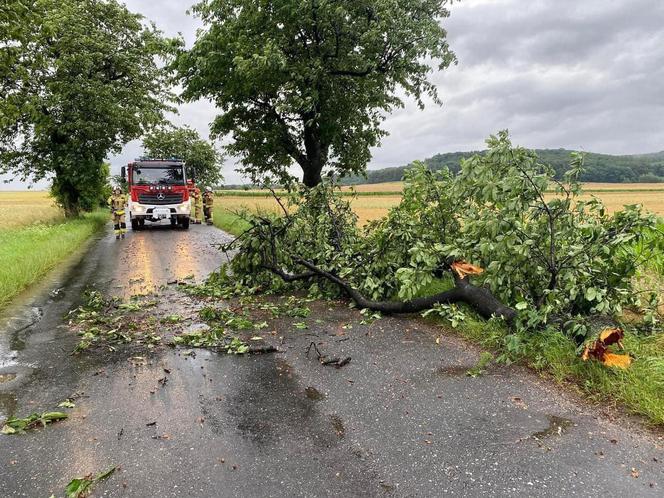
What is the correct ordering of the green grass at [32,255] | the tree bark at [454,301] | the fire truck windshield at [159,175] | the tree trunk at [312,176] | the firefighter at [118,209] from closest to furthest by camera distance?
1. the tree bark at [454,301]
2. the green grass at [32,255]
3. the tree trunk at [312,176]
4. the firefighter at [118,209]
5. the fire truck windshield at [159,175]

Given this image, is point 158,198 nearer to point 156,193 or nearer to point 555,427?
point 156,193

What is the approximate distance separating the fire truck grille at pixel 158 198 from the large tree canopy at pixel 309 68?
4338mm

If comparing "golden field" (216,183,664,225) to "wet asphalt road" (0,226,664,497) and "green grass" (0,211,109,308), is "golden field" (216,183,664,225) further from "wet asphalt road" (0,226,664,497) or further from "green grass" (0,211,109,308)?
"green grass" (0,211,109,308)

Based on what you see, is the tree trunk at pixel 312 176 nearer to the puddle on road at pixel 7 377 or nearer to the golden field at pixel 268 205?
the golden field at pixel 268 205

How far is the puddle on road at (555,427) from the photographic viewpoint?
11.2 feet

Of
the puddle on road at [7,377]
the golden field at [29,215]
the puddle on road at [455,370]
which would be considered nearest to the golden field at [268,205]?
the golden field at [29,215]

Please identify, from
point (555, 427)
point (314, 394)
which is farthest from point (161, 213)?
point (555, 427)

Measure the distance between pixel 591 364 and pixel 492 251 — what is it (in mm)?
1668

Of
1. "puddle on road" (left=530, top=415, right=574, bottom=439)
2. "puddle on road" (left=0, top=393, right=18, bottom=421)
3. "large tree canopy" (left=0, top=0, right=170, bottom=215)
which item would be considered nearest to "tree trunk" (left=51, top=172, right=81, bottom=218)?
"large tree canopy" (left=0, top=0, right=170, bottom=215)

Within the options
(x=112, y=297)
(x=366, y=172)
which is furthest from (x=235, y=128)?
(x=112, y=297)

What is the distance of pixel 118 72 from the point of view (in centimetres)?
2336

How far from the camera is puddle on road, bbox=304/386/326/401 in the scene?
13.5 feet

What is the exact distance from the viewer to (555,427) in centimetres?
352

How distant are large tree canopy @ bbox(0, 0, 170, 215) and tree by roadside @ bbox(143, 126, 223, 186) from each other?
57.6ft
